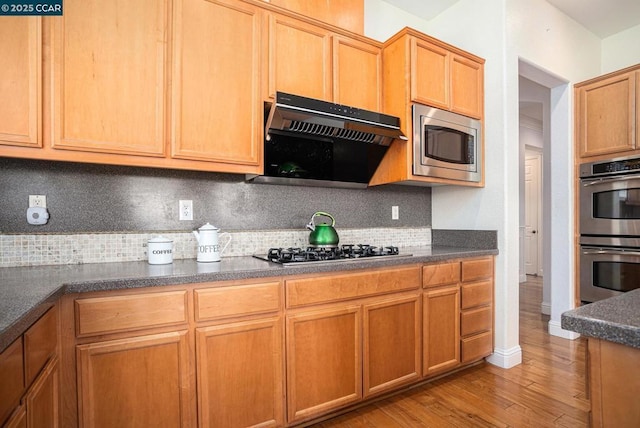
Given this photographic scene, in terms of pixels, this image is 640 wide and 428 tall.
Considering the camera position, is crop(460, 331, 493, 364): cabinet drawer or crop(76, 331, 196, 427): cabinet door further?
crop(460, 331, 493, 364): cabinet drawer

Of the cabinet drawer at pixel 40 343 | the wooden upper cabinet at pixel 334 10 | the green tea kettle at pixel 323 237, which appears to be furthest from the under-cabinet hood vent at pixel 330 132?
the cabinet drawer at pixel 40 343

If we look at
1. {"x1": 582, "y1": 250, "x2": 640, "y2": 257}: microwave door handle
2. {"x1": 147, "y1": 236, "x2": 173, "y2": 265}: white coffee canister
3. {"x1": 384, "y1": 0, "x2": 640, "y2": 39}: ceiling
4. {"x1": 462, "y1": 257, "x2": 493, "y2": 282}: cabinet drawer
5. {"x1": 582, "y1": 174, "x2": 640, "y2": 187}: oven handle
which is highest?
{"x1": 384, "y1": 0, "x2": 640, "y2": 39}: ceiling

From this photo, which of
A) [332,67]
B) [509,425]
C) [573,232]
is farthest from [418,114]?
[573,232]

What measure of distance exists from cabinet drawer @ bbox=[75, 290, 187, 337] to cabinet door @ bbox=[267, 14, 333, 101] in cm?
127

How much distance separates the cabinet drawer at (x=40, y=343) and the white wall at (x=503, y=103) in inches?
106

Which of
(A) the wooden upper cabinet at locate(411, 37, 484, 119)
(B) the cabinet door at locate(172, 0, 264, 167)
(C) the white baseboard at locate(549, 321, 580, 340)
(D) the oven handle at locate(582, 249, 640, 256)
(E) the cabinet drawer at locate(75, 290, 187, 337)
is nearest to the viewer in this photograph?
(E) the cabinet drawer at locate(75, 290, 187, 337)

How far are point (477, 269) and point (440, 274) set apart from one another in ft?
1.37

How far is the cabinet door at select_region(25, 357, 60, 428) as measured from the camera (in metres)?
0.94

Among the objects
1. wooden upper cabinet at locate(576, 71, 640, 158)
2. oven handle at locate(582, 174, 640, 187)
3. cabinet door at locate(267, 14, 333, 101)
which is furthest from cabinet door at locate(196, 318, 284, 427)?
wooden upper cabinet at locate(576, 71, 640, 158)

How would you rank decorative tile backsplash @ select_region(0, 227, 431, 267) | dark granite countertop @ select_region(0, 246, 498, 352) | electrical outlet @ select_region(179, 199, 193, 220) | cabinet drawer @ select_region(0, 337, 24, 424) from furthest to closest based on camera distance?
1. electrical outlet @ select_region(179, 199, 193, 220)
2. decorative tile backsplash @ select_region(0, 227, 431, 267)
3. dark granite countertop @ select_region(0, 246, 498, 352)
4. cabinet drawer @ select_region(0, 337, 24, 424)

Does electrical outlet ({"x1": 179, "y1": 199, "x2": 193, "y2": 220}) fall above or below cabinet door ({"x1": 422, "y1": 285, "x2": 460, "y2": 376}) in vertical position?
above

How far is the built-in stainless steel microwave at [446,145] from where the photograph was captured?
2.31m

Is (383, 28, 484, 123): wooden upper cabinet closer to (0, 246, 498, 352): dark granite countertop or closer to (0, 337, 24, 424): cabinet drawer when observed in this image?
(0, 246, 498, 352): dark granite countertop

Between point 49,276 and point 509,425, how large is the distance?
2.36 metres
